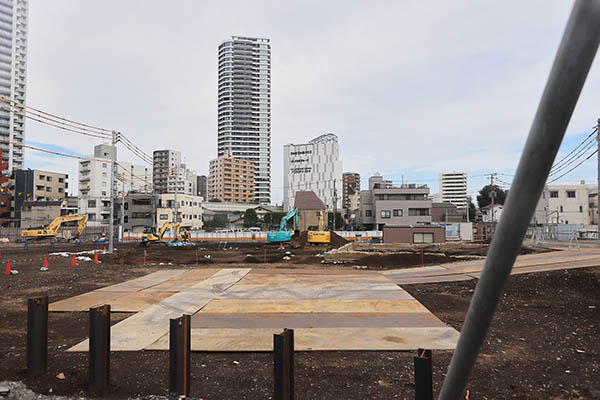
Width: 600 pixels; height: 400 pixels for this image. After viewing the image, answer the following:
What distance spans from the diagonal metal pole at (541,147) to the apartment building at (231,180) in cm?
12927

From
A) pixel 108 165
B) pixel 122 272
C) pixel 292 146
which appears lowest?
pixel 122 272

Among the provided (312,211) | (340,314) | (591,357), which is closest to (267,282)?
(340,314)

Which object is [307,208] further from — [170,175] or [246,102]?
[246,102]

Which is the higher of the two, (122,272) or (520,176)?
(520,176)

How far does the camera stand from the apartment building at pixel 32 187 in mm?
72188

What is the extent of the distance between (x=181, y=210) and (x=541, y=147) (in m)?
77.6

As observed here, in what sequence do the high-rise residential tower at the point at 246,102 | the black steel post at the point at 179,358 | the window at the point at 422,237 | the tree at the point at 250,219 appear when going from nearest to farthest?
1. the black steel post at the point at 179,358
2. the window at the point at 422,237
3. the tree at the point at 250,219
4. the high-rise residential tower at the point at 246,102

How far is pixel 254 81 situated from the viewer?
503 ft

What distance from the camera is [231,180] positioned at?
12950cm

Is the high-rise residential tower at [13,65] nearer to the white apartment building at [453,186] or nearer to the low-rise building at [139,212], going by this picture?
the low-rise building at [139,212]

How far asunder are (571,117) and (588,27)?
0.76 ft

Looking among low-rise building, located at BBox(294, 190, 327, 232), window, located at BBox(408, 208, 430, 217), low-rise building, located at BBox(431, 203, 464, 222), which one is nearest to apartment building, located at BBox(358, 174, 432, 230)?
window, located at BBox(408, 208, 430, 217)

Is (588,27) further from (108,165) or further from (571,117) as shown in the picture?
(108,165)

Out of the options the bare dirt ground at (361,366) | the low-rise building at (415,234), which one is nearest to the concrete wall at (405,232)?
the low-rise building at (415,234)
